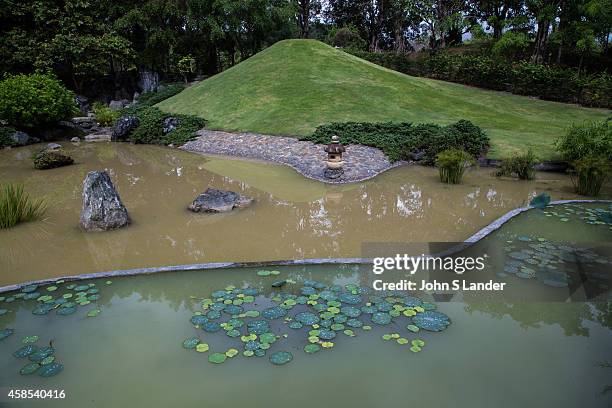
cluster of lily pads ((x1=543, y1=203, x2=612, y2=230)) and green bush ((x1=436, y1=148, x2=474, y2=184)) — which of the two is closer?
cluster of lily pads ((x1=543, y1=203, x2=612, y2=230))

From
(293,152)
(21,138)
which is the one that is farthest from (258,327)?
(21,138)

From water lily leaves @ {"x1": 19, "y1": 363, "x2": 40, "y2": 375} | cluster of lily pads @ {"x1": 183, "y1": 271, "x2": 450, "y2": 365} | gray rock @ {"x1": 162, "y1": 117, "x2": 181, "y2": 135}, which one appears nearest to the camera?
water lily leaves @ {"x1": 19, "y1": 363, "x2": 40, "y2": 375}

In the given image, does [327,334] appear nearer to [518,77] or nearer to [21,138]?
[21,138]

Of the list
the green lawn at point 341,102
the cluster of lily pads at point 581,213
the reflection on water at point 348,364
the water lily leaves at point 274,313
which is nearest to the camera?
the reflection on water at point 348,364

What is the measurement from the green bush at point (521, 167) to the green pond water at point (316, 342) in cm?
665

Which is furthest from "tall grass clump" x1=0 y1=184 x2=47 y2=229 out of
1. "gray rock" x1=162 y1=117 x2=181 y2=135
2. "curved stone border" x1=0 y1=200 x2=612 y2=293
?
"gray rock" x1=162 y1=117 x2=181 y2=135

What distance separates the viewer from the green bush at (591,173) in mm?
11016

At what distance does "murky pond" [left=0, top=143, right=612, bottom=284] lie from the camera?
27.6 ft

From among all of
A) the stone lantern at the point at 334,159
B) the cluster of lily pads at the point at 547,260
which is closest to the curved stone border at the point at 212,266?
the cluster of lily pads at the point at 547,260

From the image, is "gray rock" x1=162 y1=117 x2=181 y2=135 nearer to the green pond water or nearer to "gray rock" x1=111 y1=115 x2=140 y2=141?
"gray rock" x1=111 y1=115 x2=140 y2=141

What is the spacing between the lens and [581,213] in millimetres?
9773

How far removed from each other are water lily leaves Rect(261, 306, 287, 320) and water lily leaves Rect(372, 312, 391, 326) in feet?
4.18

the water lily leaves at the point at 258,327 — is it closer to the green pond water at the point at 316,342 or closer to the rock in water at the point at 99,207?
the green pond water at the point at 316,342

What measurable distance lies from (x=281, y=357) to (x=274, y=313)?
1003mm
